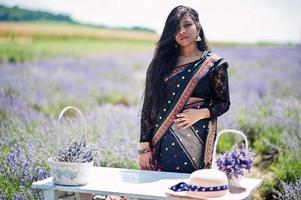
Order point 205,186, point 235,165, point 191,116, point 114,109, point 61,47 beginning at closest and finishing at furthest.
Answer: point 205,186
point 235,165
point 191,116
point 114,109
point 61,47

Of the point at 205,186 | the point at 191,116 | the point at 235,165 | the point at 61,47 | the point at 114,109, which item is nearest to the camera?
the point at 205,186

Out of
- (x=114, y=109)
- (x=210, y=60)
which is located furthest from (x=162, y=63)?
(x=114, y=109)

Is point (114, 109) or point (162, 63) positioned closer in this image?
point (162, 63)

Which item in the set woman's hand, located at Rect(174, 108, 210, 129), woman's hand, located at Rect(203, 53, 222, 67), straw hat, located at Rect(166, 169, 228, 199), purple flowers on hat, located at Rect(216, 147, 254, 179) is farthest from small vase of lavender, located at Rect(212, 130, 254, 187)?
woman's hand, located at Rect(203, 53, 222, 67)

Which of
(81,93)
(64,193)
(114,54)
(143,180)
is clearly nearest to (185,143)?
(143,180)

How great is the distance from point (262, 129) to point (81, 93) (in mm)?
3739

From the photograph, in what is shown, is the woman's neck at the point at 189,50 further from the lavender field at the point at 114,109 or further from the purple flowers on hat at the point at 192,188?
the purple flowers on hat at the point at 192,188

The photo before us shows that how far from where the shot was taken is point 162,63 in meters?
4.32

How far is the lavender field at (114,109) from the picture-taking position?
5.34m

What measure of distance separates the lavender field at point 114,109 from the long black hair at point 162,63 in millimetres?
259

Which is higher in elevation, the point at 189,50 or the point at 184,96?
the point at 189,50

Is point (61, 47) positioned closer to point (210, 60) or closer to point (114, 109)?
point (114, 109)

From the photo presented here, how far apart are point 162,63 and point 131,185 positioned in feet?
2.94

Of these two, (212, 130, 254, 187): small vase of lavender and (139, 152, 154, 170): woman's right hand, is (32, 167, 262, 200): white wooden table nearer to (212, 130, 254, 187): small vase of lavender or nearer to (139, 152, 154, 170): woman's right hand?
(212, 130, 254, 187): small vase of lavender
